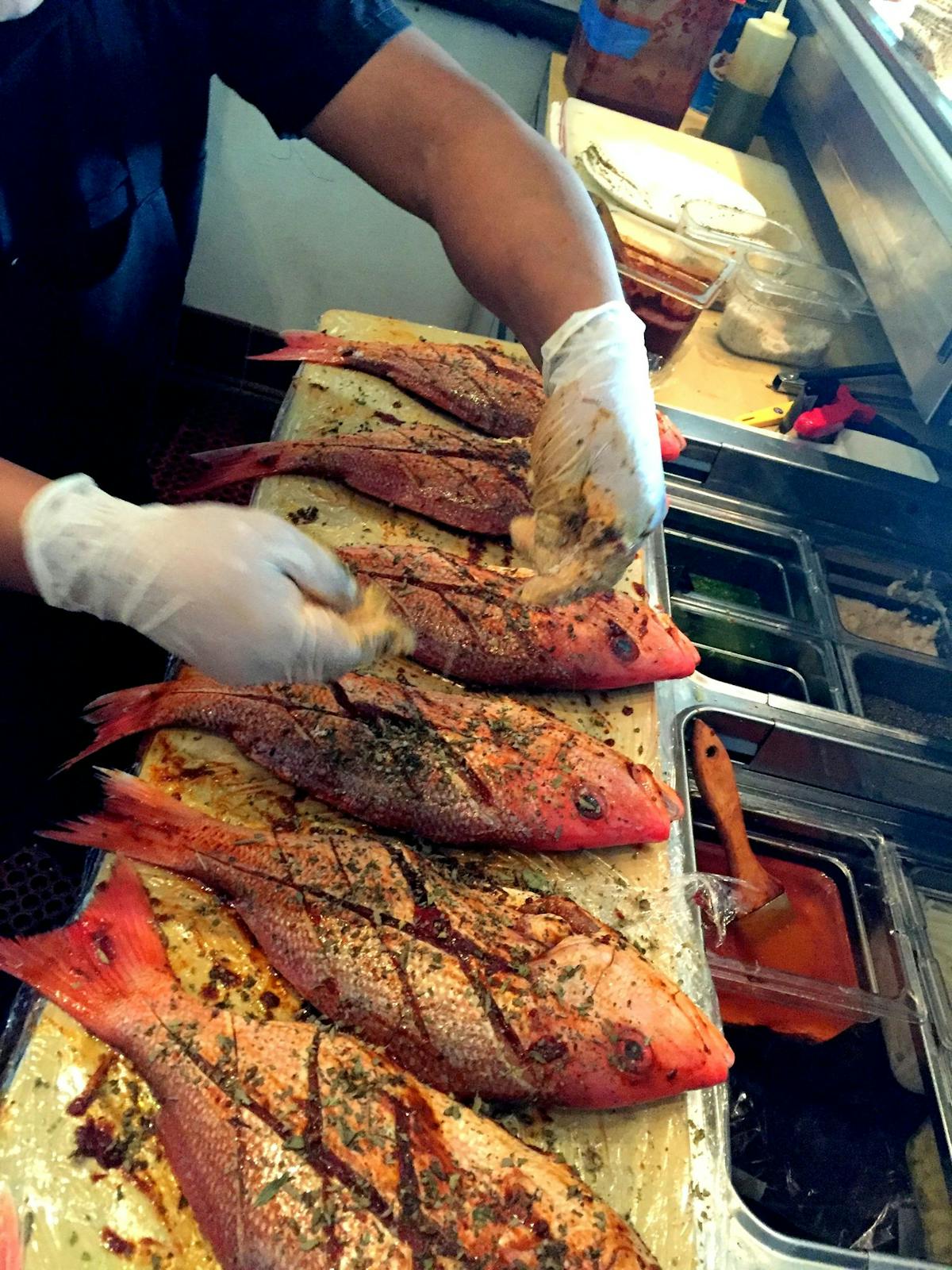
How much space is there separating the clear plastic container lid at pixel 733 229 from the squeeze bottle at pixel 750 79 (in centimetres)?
107

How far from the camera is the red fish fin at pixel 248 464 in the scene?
2758 mm

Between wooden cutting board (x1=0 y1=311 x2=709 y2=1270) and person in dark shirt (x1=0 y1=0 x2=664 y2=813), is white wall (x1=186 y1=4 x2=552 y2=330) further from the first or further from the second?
wooden cutting board (x1=0 y1=311 x2=709 y2=1270)

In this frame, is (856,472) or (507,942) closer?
(507,942)

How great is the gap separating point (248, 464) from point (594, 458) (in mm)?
1273

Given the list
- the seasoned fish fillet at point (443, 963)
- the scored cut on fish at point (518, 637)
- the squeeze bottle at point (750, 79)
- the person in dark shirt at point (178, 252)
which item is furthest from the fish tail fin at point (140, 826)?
the squeeze bottle at point (750, 79)

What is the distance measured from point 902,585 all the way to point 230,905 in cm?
274

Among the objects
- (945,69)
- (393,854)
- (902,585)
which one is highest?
(945,69)

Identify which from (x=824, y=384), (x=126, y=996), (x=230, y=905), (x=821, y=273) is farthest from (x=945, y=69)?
(x=126, y=996)

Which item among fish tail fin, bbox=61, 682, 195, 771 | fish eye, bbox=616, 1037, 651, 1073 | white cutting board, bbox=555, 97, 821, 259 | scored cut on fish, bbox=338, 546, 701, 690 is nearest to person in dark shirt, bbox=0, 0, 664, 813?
scored cut on fish, bbox=338, 546, 701, 690

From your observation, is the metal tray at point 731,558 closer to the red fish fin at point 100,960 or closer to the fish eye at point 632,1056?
the fish eye at point 632,1056

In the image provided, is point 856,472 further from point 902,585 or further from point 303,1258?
point 303,1258

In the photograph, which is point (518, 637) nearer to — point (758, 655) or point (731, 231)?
point (758, 655)

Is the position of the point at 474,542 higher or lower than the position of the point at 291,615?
lower

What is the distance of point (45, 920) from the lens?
8.98 feet
